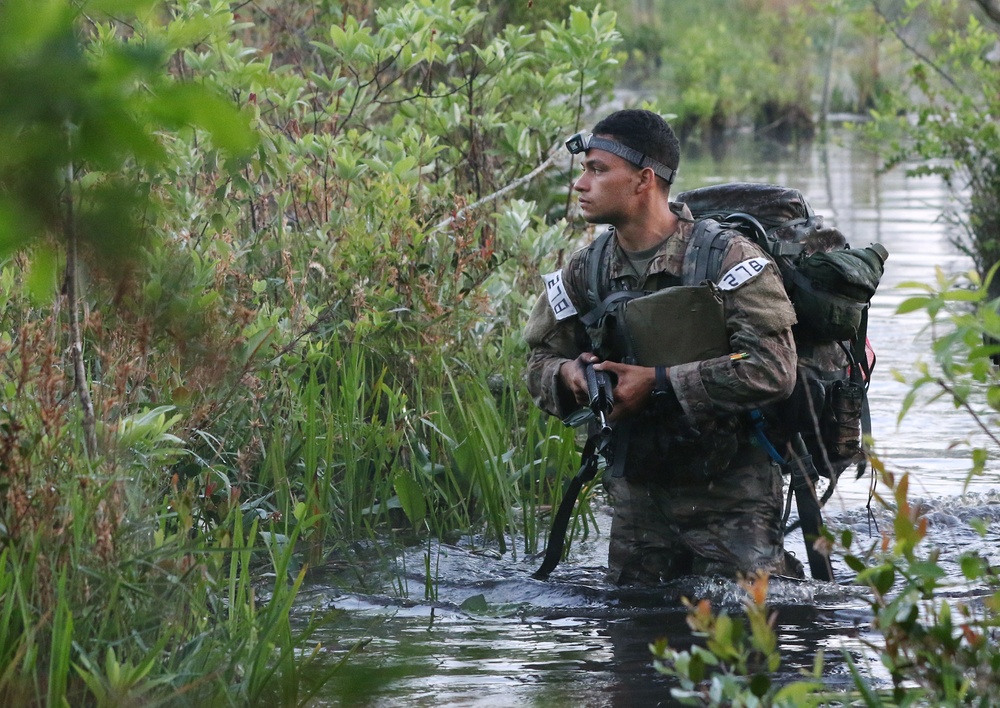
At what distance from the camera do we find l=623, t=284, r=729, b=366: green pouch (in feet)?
14.4

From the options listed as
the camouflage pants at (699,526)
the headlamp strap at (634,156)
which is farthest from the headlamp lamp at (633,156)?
the camouflage pants at (699,526)

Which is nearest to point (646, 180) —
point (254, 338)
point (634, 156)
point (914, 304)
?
point (634, 156)

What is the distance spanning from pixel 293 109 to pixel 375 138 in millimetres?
481

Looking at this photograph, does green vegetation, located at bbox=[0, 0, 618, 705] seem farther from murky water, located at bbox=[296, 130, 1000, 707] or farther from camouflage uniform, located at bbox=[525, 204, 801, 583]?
camouflage uniform, located at bbox=[525, 204, 801, 583]

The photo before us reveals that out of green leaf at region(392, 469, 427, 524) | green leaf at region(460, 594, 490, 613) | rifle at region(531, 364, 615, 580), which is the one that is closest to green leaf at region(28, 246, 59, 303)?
rifle at region(531, 364, 615, 580)

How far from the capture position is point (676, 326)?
175 inches

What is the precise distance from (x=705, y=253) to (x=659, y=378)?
436mm

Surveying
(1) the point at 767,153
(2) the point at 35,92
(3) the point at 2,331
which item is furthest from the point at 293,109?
(1) the point at 767,153

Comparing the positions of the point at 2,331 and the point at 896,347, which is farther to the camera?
the point at 896,347

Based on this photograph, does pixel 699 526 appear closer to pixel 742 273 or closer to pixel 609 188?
pixel 742 273

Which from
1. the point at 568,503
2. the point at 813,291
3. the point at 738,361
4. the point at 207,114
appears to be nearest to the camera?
the point at 207,114

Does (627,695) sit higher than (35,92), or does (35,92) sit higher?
(35,92)

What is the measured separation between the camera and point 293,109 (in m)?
6.23

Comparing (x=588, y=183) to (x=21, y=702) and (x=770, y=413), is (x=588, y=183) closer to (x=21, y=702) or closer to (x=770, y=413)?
(x=770, y=413)
